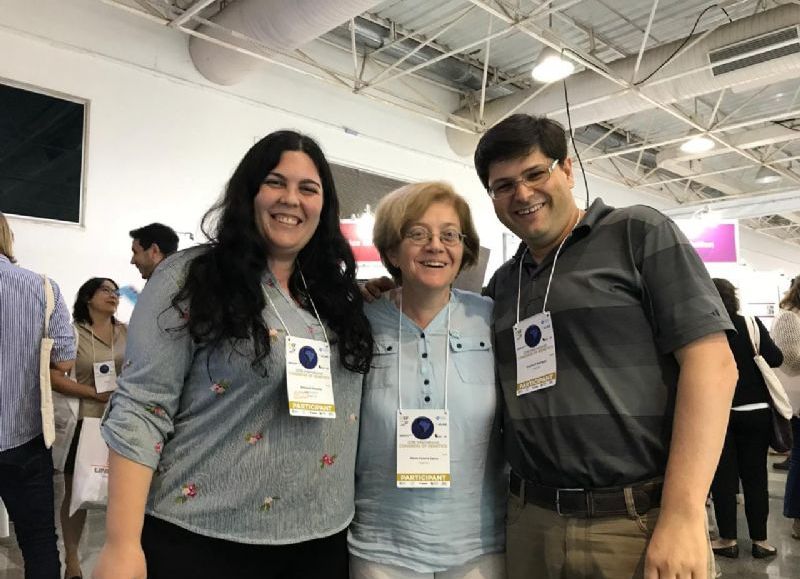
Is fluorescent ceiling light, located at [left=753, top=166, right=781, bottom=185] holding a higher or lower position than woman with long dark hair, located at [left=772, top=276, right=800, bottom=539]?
higher

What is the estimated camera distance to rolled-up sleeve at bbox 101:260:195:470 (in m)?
1.09

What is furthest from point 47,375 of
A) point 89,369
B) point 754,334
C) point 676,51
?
point 676,51

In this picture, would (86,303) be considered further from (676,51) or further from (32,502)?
(676,51)

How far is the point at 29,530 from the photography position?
85.9 inches

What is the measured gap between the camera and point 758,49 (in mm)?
5031

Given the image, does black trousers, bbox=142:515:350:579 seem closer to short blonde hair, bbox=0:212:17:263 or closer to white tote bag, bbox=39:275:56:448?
white tote bag, bbox=39:275:56:448

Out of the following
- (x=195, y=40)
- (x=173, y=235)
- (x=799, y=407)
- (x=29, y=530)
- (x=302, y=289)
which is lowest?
(x=29, y=530)

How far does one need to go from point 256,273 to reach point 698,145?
7.57m

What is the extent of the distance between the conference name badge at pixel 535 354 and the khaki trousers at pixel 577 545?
0.26 m

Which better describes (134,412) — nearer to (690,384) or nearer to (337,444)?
(337,444)

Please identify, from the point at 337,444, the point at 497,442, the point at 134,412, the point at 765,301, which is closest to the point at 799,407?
the point at 497,442

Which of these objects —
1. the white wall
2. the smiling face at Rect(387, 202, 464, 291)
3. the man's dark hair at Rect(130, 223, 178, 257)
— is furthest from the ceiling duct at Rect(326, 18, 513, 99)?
the smiling face at Rect(387, 202, 464, 291)

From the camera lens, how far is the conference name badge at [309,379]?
1187mm

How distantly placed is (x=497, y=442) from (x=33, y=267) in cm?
432
